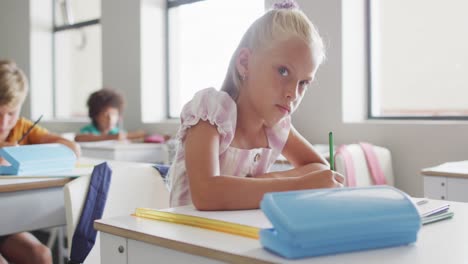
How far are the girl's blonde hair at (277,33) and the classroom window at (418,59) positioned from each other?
77.0 inches

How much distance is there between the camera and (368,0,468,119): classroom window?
2.96 meters

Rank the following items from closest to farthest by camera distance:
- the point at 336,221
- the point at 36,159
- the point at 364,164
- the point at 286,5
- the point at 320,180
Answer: the point at 336,221 < the point at 320,180 < the point at 286,5 < the point at 36,159 < the point at 364,164

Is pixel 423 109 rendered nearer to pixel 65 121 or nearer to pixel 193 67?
pixel 193 67

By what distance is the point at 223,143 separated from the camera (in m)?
1.32

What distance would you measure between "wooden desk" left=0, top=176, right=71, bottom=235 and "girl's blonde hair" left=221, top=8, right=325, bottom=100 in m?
0.85

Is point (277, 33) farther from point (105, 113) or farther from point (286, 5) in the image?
point (105, 113)

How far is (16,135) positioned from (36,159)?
591 mm

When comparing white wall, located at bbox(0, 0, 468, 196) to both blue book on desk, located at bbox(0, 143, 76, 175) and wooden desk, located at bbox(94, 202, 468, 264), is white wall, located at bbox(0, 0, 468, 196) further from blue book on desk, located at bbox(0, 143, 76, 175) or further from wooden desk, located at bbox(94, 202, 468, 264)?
wooden desk, located at bbox(94, 202, 468, 264)

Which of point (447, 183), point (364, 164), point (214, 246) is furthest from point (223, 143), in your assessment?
point (364, 164)

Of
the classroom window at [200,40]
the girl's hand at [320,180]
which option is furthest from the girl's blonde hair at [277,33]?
the classroom window at [200,40]

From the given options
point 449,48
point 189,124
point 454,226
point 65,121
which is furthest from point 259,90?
point 65,121

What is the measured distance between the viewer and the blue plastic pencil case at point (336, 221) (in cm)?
72

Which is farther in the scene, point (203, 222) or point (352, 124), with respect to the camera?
point (352, 124)

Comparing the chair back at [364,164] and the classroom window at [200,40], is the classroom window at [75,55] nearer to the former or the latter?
the classroom window at [200,40]
